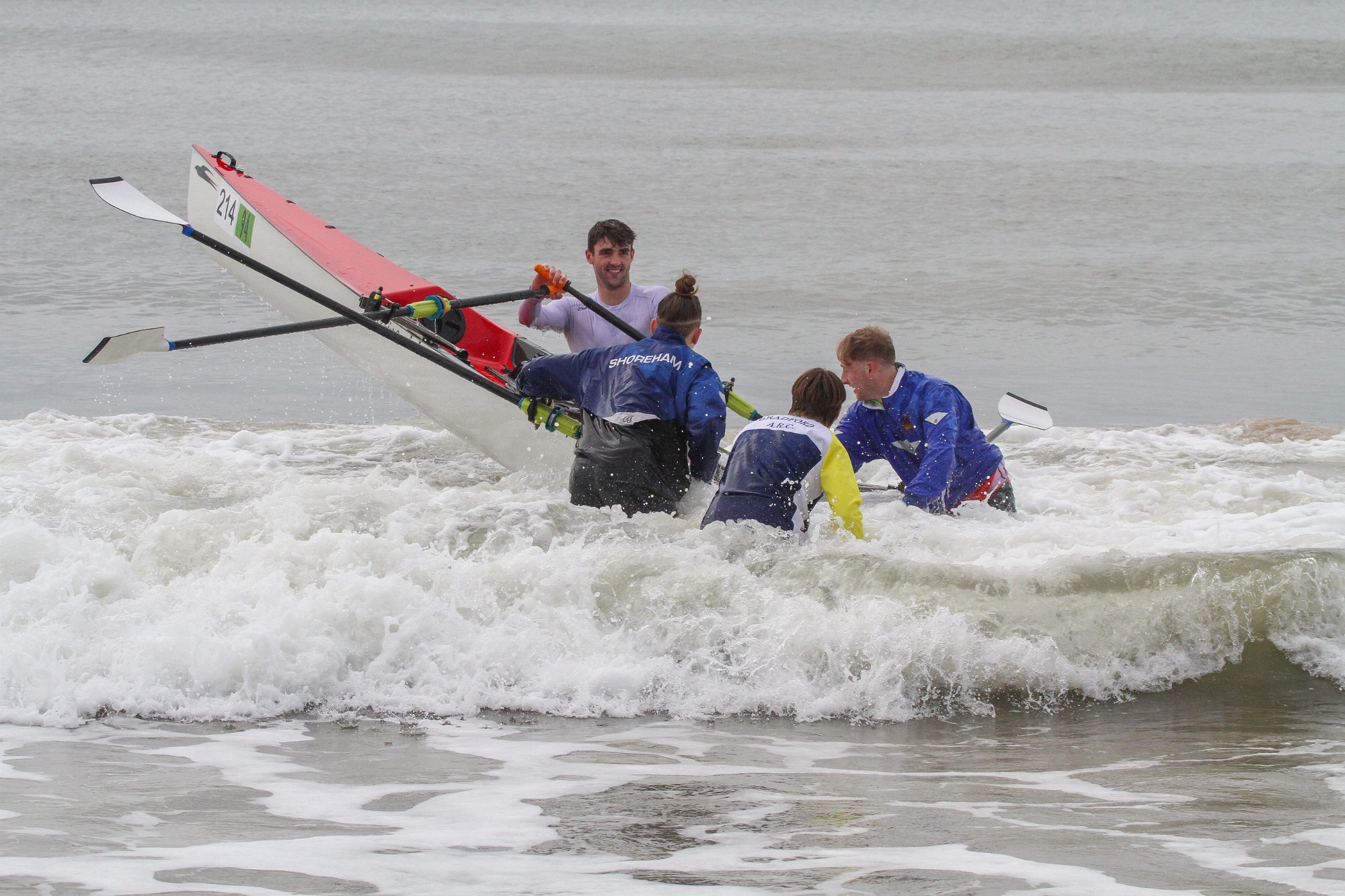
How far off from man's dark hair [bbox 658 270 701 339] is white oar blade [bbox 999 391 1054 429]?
2.31 m

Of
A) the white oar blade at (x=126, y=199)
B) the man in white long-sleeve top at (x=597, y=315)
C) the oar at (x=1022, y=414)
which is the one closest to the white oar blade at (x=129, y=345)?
the white oar blade at (x=126, y=199)

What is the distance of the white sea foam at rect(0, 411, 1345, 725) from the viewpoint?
425 cm

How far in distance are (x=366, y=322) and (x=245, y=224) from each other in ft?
7.31

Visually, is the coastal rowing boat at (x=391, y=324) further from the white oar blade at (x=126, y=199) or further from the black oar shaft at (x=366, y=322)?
the white oar blade at (x=126, y=199)

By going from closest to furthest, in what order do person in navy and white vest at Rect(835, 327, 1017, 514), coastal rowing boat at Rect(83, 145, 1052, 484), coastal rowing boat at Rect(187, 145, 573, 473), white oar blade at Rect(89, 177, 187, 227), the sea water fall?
the sea water
person in navy and white vest at Rect(835, 327, 1017, 514)
coastal rowing boat at Rect(83, 145, 1052, 484)
coastal rowing boat at Rect(187, 145, 573, 473)
white oar blade at Rect(89, 177, 187, 227)

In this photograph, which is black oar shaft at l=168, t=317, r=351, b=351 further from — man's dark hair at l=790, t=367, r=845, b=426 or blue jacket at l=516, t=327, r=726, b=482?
man's dark hair at l=790, t=367, r=845, b=426

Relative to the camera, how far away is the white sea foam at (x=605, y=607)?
425 cm

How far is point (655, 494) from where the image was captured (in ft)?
18.4

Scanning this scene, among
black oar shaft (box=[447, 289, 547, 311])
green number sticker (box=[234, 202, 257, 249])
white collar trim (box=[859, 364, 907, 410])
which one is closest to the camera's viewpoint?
white collar trim (box=[859, 364, 907, 410])

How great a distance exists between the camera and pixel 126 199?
688 centimetres

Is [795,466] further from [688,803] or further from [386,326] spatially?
[386,326]

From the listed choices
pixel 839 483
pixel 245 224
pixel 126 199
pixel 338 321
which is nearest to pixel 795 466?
pixel 839 483

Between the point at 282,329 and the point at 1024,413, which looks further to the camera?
the point at 1024,413

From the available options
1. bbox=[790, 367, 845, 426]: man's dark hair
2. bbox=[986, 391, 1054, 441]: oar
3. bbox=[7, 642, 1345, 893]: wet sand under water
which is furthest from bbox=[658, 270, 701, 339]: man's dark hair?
bbox=[986, 391, 1054, 441]: oar
